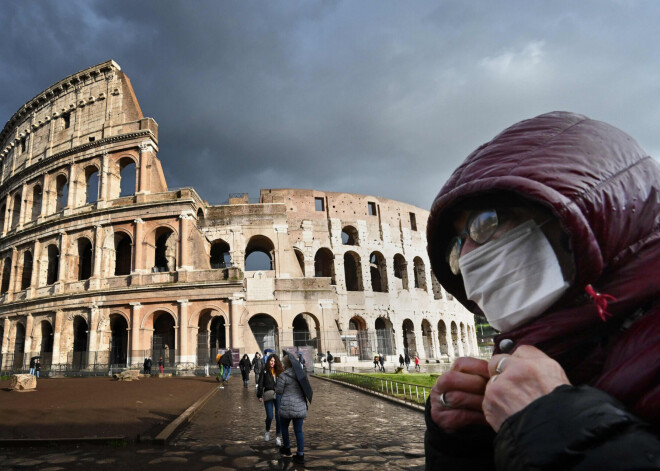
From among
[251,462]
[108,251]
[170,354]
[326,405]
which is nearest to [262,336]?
[170,354]

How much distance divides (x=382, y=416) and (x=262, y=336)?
771 inches

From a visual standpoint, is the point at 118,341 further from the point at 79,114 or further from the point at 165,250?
the point at 79,114

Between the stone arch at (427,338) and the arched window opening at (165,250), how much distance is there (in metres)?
18.8

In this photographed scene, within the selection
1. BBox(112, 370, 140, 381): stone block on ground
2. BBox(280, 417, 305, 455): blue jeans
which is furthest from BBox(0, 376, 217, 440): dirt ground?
BBox(112, 370, 140, 381): stone block on ground

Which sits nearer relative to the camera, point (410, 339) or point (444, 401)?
point (444, 401)

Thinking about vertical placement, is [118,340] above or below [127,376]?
above

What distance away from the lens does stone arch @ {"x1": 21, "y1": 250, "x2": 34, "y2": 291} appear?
28.0 meters

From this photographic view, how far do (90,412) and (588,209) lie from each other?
10.2 meters

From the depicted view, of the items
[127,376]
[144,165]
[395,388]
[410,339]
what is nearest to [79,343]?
[127,376]

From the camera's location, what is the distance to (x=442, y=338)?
33500 millimetres

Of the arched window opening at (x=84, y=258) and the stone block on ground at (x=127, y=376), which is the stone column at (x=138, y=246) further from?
the stone block on ground at (x=127, y=376)

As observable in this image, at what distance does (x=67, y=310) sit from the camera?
23766 mm

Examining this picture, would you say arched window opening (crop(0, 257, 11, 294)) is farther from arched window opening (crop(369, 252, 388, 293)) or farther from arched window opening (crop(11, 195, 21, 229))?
arched window opening (crop(369, 252, 388, 293))

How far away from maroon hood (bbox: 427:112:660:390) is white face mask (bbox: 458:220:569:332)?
33 millimetres
